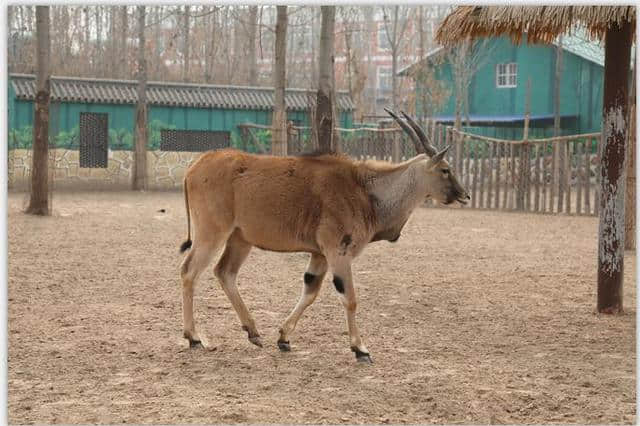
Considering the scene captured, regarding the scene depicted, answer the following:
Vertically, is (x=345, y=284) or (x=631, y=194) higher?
(x=631, y=194)

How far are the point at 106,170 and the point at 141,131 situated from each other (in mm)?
1925

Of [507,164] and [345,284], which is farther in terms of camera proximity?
[507,164]

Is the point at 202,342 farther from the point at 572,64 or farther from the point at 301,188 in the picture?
the point at 572,64

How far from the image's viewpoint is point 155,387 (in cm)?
531

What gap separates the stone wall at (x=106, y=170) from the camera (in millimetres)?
22141

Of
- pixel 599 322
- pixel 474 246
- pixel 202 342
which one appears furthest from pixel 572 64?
pixel 202 342

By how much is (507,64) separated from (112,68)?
12996 millimetres

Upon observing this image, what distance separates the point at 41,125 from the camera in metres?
14.9

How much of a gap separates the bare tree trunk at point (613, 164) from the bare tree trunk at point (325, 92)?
134 inches

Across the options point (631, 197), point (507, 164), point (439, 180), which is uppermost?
point (439, 180)

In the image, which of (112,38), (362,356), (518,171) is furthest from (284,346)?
(112,38)

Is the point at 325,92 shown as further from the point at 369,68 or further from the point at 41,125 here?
the point at 369,68

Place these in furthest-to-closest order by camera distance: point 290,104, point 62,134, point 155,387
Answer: point 290,104
point 62,134
point 155,387

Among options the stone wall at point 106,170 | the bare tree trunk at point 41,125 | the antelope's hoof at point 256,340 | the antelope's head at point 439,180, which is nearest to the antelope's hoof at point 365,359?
the antelope's hoof at point 256,340
